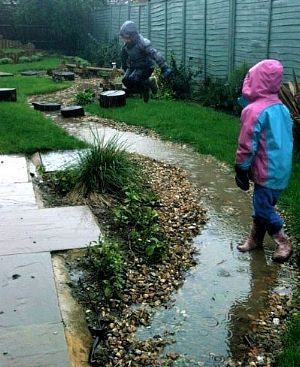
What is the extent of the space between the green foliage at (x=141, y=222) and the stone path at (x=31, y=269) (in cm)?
29

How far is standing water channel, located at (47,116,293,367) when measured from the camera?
3.29 meters

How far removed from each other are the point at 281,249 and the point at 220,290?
2.49ft

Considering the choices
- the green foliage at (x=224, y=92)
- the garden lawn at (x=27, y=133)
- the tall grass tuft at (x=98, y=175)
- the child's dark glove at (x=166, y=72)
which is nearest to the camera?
the tall grass tuft at (x=98, y=175)

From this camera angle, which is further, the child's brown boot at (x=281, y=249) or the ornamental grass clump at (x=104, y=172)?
the ornamental grass clump at (x=104, y=172)

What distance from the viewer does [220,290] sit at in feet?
12.8

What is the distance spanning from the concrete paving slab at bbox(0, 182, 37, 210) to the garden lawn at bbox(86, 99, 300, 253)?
102 inches

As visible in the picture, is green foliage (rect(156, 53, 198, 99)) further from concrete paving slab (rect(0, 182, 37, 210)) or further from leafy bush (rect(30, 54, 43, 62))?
leafy bush (rect(30, 54, 43, 62))

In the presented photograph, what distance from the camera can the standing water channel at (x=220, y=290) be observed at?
3287mm

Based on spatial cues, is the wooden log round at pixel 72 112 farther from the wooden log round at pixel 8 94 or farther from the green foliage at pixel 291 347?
the green foliage at pixel 291 347

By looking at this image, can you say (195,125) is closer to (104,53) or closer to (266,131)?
(266,131)

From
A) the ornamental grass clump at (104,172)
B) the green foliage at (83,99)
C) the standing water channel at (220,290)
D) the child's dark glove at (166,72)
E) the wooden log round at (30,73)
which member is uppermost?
the child's dark glove at (166,72)

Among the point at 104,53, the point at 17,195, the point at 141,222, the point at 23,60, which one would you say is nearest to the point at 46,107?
the point at 17,195

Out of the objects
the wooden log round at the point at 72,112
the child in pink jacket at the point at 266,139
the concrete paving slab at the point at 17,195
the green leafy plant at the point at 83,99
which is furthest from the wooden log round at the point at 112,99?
the child in pink jacket at the point at 266,139

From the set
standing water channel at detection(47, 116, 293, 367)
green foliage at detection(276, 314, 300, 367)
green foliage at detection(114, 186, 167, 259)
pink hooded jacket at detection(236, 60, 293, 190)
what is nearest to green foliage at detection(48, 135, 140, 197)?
green foliage at detection(114, 186, 167, 259)
